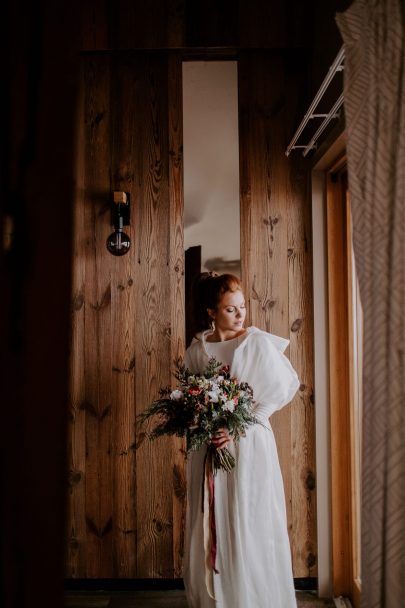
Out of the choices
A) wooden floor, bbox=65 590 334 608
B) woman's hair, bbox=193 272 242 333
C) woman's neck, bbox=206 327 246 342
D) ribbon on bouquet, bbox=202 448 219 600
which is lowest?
wooden floor, bbox=65 590 334 608

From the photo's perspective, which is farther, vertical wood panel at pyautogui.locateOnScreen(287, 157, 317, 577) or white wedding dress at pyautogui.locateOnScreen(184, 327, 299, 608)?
vertical wood panel at pyautogui.locateOnScreen(287, 157, 317, 577)

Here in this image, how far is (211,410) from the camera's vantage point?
77.8 inches

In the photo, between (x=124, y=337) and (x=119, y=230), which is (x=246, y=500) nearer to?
(x=124, y=337)

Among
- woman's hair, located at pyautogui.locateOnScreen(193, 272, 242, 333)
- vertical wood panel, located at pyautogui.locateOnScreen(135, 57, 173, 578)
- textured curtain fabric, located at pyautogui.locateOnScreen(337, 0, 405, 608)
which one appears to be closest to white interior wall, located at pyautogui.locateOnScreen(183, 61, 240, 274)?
vertical wood panel, located at pyautogui.locateOnScreen(135, 57, 173, 578)

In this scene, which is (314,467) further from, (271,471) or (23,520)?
(23,520)

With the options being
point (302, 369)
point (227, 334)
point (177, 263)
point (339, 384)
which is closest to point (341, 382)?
point (339, 384)

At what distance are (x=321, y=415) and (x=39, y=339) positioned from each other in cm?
232

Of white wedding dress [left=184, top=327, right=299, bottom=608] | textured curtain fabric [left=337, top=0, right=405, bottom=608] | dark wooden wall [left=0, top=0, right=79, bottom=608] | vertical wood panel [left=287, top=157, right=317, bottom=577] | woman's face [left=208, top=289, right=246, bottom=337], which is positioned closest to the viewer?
dark wooden wall [left=0, top=0, right=79, bottom=608]

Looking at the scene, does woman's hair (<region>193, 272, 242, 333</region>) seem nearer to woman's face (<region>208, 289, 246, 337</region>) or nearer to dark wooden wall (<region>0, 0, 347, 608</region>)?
woman's face (<region>208, 289, 246, 337</region>)

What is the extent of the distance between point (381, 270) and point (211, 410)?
102 cm

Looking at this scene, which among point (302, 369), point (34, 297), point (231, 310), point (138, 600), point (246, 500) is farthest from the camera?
point (302, 369)

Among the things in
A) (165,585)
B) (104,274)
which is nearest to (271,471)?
(165,585)

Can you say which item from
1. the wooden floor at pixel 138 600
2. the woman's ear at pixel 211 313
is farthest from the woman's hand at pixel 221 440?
the wooden floor at pixel 138 600

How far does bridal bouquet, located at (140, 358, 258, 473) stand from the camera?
6.48 feet
